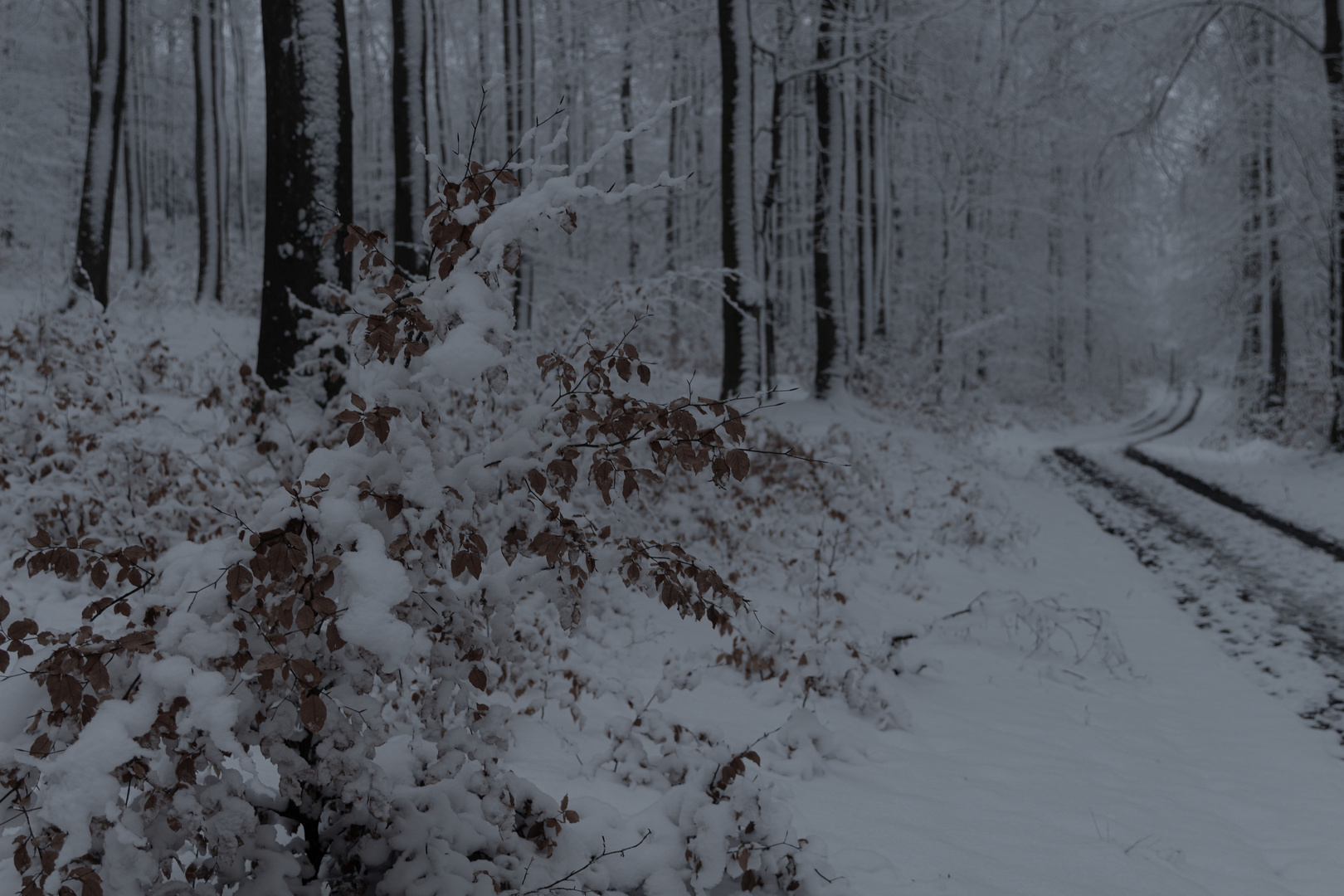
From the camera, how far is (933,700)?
5223 mm

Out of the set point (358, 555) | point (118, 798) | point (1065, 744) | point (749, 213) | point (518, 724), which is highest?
point (749, 213)

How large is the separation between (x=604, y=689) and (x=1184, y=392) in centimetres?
5166

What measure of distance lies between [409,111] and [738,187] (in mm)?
4564

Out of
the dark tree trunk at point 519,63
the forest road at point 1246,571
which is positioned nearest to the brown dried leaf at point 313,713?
the forest road at point 1246,571

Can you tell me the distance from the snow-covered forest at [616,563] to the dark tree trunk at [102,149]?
77 mm

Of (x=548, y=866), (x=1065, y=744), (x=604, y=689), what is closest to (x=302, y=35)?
(x=604, y=689)

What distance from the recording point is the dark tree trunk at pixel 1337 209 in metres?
13.1

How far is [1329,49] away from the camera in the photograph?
43.5ft

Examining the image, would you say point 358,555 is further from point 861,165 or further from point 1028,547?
point 861,165

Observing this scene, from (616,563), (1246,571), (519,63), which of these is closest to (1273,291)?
(1246,571)

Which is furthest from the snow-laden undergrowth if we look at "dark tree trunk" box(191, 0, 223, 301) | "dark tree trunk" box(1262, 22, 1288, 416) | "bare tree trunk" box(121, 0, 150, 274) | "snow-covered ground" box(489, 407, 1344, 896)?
"bare tree trunk" box(121, 0, 150, 274)

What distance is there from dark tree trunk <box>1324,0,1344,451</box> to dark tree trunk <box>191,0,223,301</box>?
20.2 meters

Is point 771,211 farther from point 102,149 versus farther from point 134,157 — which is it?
point 134,157

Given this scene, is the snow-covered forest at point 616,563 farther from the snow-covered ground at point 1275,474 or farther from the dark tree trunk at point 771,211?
the dark tree trunk at point 771,211
